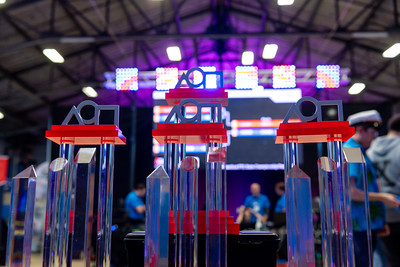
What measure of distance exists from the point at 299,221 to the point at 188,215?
31 centimetres

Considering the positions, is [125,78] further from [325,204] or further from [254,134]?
[325,204]

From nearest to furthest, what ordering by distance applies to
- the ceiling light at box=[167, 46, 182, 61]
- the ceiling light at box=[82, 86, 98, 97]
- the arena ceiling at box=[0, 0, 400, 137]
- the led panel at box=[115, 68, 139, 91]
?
the led panel at box=[115, 68, 139, 91], the ceiling light at box=[167, 46, 182, 61], the arena ceiling at box=[0, 0, 400, 137], the ceiling light at box=[82, 86, 98, 97]

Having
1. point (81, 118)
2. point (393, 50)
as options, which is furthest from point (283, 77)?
point (81, 118)

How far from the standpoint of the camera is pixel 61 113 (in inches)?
293

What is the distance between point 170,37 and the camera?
6.80 metres

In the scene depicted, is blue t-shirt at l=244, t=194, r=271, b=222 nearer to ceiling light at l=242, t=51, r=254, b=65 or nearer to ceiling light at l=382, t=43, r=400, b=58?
ceiling light at l=242, t=51, r=254, b=65

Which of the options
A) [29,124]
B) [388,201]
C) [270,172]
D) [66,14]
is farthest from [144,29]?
[388,201]

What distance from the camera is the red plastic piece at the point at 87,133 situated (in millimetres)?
1179

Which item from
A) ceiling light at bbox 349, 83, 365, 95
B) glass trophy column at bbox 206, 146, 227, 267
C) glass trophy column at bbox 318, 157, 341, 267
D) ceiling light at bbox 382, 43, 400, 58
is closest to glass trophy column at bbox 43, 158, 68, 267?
glass trophy column at bbox 206, 146, 227, 267

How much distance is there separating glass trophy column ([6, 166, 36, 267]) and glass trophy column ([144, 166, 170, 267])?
374mm

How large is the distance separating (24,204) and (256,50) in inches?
395

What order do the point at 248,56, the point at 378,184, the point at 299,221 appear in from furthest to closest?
the point at 248,56 < the point at 378,184 < the point at 299,221

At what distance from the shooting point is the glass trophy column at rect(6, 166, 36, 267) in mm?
1089

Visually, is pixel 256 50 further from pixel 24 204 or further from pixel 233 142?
pixel 24 204
